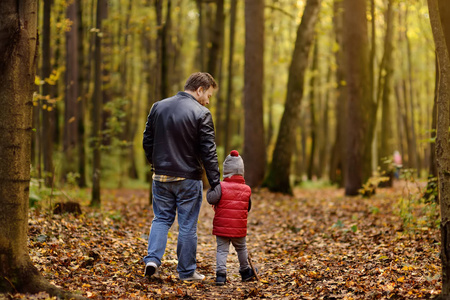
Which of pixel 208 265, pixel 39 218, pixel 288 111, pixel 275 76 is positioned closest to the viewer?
pixel 208 265

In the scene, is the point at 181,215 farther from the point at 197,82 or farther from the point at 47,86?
the point at 47,86

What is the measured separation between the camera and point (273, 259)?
7.01 m

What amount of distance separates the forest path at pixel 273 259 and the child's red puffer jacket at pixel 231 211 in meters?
0.66

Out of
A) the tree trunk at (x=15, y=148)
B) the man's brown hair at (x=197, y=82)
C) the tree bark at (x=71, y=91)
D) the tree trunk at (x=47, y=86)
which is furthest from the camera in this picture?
the tree bark at (x=71, y=91)

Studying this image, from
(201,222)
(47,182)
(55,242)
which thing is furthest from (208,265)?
(47,182)

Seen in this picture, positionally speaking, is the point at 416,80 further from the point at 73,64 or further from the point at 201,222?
the point at 201,222

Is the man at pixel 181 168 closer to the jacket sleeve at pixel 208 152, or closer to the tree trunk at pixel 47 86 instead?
the jacket sleeve at pixel 208 152

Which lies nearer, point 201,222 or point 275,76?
point 201,222

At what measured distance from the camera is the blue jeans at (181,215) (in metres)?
5.23

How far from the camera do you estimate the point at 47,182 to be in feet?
35.8

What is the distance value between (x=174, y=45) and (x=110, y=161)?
10199 mm

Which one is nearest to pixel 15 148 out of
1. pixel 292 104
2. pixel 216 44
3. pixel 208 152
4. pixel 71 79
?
pixel 208 152

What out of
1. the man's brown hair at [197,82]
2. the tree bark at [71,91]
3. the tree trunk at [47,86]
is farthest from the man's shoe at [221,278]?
the tree bark at [71,91]

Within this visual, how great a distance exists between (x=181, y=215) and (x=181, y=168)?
57cm
